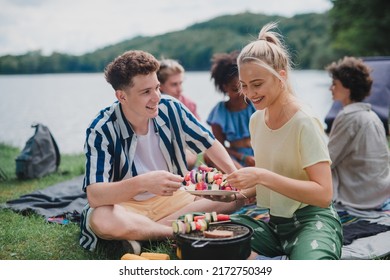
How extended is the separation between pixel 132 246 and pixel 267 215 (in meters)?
1.00

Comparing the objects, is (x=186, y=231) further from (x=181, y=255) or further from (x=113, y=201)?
(x=113, y=201)

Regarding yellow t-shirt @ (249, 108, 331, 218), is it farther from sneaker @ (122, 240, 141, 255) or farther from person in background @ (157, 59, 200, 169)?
person in background @ (157, 59, 200, 169)

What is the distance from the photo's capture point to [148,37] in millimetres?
3836

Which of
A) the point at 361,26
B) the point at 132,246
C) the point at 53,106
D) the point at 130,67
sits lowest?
the point at 132,246

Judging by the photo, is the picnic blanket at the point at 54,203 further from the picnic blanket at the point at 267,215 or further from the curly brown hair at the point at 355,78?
the curly brown hair at the point at 355,78

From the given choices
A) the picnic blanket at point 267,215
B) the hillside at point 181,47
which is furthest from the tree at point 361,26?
the picnic blanket at point 267,215

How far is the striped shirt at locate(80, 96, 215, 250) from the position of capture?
7.89 feet

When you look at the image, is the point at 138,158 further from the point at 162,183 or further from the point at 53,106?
the point at 53,106

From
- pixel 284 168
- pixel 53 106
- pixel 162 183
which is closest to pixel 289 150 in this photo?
pixel 284 168

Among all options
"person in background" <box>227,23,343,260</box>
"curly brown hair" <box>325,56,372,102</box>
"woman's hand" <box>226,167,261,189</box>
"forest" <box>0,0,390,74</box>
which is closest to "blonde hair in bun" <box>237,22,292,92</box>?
"person in background" <box>227,23,343,260</box>

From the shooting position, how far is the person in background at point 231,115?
12.1 ft

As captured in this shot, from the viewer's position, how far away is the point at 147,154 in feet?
8.74

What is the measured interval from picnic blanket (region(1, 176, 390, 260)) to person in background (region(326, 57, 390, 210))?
4.0 inches

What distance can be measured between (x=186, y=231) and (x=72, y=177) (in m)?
2.63
